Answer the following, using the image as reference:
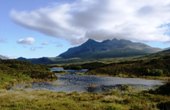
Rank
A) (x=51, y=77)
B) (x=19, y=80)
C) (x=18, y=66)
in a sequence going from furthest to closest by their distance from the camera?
(x=18, y=66), (x=51, y=77), (x=19, y=80)

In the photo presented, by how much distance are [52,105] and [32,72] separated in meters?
105

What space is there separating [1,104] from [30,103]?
3.77 metres

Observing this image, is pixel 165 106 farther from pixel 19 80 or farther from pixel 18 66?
A: pixel 18 66

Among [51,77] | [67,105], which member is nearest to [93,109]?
[67,105]

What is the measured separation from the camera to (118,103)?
47844 millimetres

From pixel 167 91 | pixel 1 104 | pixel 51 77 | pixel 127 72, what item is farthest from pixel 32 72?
pixel 1 104

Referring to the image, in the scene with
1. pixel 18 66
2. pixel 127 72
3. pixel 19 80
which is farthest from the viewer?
pixel 127 72

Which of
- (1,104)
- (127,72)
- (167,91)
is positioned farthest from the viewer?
(127,72)

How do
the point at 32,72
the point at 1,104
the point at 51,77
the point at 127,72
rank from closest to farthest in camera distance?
the point at 1,104 → the point at 51,77 → the point at 32,72 → the point at 127,72

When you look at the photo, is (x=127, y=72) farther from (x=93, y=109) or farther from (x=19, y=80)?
(x=93, y=109)

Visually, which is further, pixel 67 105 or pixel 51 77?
pixel 51 77

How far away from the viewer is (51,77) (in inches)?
5487

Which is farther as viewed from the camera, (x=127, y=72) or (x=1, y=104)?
(x=127, y=72)

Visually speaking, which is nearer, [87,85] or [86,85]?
[87,85]
